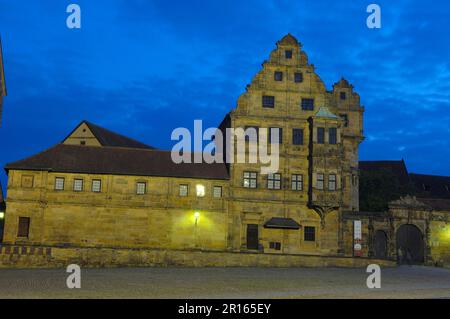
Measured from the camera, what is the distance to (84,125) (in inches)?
2277

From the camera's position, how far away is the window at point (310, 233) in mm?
44438

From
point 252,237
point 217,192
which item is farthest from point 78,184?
point 252,237

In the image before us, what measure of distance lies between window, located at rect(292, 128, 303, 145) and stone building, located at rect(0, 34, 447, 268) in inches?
3.2

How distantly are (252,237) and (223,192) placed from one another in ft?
14.1

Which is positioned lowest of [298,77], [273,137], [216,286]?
[216,286]

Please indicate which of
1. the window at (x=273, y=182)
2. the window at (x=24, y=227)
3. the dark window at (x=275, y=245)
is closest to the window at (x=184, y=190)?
the window at (x=273, y=182)

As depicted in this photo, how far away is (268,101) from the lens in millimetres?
45375

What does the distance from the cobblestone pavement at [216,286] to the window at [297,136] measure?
16.2m

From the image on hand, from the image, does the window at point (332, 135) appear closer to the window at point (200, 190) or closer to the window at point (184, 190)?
the window at point (200, 190)

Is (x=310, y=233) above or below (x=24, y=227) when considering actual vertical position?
above

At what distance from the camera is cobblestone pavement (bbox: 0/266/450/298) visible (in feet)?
65.7

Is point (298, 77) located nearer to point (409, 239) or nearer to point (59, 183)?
point (409, 239)

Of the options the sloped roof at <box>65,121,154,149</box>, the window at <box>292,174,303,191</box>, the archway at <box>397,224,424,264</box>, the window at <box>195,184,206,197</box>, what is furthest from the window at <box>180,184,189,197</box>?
the archway at <box>397,224,424,264</box>
